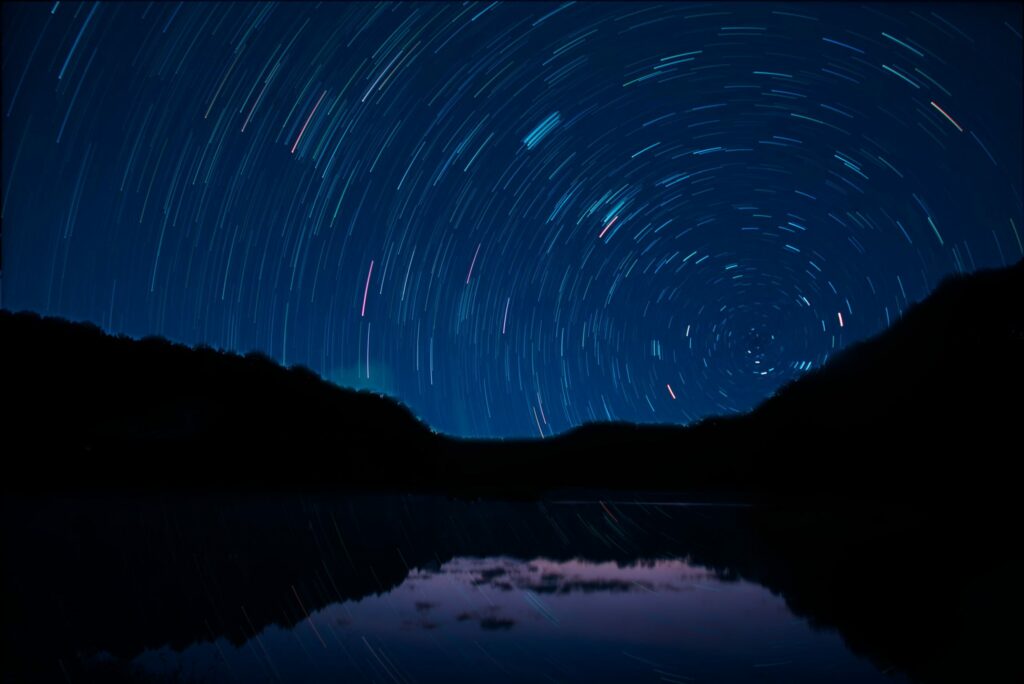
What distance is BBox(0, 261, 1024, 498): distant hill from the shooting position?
4956cm

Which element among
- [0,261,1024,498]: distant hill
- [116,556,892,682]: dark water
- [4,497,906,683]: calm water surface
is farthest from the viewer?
[0,261,1024,498]: distant hill

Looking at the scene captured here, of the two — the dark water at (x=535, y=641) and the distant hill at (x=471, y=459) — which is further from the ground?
the distant hill at (x=471, y=459)

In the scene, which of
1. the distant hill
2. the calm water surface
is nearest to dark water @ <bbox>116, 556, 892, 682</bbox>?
the calm water surface

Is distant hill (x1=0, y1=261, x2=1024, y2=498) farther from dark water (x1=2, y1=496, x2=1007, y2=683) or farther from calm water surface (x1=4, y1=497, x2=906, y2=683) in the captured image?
calm water surface (x1=4, y1=497, x2=906, y2=683)

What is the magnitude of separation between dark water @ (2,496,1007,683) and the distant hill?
831 inches

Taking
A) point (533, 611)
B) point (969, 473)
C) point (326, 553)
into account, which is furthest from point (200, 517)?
point (969, 473)

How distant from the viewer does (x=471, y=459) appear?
105375 mm

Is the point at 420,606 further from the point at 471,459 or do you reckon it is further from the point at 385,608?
the point at 471,459

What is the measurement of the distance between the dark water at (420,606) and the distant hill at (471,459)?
21.1 meters

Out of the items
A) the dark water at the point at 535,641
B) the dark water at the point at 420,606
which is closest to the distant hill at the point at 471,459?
the dark water at the point at 420,606

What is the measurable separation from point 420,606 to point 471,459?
9128 cm

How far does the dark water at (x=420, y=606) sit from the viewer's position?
10312 mm

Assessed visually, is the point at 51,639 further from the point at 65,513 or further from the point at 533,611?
the point at 65,513

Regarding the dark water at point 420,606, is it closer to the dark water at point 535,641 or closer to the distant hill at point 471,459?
the dark water at point 535,641
